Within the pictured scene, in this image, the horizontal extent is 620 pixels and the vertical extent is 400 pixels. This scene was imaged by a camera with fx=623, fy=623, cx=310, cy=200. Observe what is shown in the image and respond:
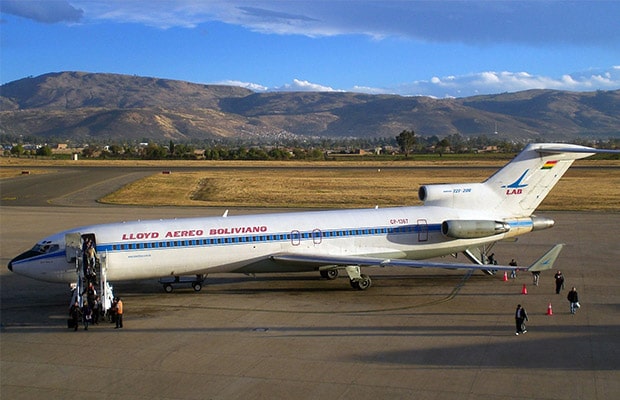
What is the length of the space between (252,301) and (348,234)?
525cm

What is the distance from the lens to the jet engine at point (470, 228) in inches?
1095

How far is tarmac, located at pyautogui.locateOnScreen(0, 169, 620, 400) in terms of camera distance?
1603 cm

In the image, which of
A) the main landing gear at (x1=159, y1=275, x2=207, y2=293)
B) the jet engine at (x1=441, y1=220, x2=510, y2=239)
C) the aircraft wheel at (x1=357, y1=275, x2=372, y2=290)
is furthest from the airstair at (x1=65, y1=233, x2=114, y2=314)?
the jet engine at (x1=441, y1=220, x2=510, y2=239)

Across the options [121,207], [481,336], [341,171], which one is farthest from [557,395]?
[341,171]

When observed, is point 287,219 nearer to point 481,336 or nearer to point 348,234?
point 348,234

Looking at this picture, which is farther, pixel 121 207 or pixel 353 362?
pixel 121 207

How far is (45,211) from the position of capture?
177ft

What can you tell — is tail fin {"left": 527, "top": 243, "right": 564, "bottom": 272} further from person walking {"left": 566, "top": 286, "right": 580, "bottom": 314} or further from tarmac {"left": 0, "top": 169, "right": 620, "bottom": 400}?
tarmac {"left": 0, "top": 169, "right": 620, "bottom": 400}

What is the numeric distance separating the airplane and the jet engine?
4cm

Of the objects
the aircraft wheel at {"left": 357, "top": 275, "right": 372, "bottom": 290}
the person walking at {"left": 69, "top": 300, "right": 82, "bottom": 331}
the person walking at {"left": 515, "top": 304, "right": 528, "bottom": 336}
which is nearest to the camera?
the person walking at {"left": 515, "top": 304, "right": 528, "bottom": 336}

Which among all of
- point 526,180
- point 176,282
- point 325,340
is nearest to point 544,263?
point 526,180

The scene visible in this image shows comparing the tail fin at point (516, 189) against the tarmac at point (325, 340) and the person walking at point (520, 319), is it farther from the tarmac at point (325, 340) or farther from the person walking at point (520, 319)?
the person walking at point (520, 319)

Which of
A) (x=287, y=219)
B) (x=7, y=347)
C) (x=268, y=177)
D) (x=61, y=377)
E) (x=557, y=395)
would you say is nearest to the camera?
(x=557, y=395)

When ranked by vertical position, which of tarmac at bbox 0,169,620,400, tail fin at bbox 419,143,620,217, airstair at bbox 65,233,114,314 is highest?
tail fin at bbox 419,143,620,217
